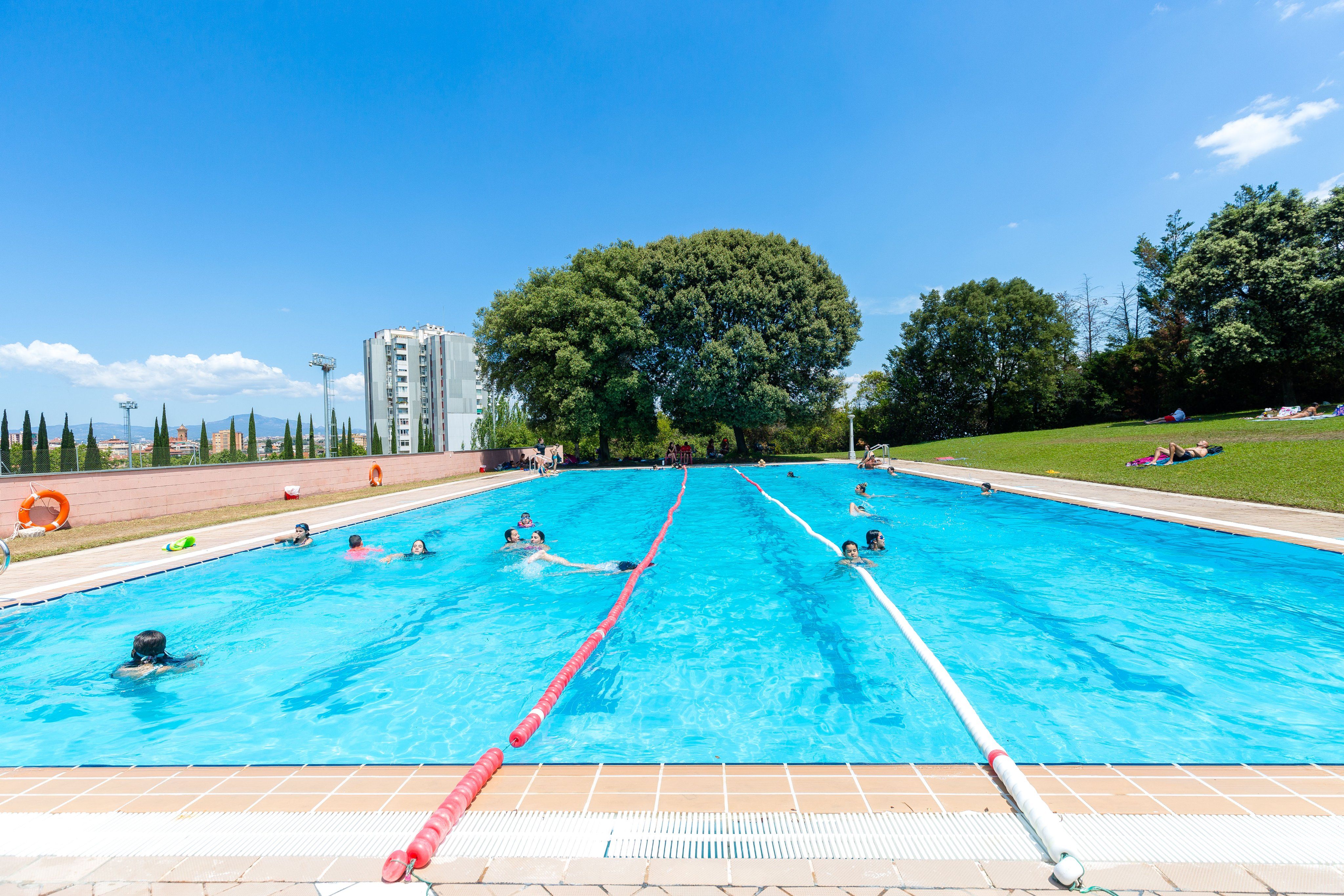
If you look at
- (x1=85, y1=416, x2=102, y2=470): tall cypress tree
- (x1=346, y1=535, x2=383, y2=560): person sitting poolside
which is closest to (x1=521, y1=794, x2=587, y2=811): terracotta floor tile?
(x1=346, y1=535, x2=383, y2=560): person sitting poolside

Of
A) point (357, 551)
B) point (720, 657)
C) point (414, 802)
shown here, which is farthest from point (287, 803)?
point (357, 551)

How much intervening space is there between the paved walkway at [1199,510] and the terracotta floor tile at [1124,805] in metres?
7.67

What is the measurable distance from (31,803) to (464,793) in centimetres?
219

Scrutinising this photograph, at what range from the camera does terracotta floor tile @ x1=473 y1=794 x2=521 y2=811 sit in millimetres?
2512

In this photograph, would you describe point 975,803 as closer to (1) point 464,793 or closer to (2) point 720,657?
(1) point 464,793

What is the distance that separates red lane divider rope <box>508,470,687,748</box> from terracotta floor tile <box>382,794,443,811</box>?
75 cm

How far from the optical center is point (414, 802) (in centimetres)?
256

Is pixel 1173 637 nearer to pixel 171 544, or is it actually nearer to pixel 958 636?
pixel 958 636

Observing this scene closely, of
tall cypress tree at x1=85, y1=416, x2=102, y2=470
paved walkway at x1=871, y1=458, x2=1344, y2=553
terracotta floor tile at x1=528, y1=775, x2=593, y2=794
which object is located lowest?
terracotta floor tile at x1=528, y1=775, x2=593, y2=794

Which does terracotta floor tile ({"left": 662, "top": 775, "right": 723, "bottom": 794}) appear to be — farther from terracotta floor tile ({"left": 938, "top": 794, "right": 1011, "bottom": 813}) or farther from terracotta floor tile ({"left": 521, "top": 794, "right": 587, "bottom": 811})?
terracotta floor tile ({"left": 938, "top": 794, "right": 1011, "bottom": 813})

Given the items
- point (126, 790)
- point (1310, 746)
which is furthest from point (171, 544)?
point (1310, 746)

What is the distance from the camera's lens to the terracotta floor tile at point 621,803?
98.7 inches

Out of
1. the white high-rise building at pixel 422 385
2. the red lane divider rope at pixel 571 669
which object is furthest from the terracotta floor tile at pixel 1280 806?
the white high-rise building at pixel 422 385

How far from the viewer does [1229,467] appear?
45.8 ft
